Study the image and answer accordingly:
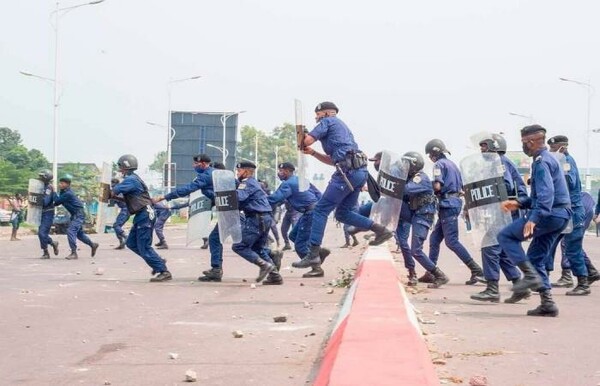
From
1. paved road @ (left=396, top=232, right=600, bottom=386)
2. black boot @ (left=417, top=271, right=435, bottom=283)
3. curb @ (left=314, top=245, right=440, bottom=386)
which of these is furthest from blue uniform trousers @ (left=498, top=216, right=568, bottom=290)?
black boot @ (left=417, top=271, right=435, bottom=283)

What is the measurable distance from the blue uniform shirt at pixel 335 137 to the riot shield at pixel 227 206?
169cm

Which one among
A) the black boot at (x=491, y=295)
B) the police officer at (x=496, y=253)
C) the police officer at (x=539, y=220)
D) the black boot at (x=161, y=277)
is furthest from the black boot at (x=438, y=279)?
the black boot at (x=161, y=277)

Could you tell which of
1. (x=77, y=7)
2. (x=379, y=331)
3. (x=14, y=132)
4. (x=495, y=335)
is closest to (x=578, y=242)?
(x=495, y=335)

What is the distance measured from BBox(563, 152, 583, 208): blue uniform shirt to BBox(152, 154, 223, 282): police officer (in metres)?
4.49

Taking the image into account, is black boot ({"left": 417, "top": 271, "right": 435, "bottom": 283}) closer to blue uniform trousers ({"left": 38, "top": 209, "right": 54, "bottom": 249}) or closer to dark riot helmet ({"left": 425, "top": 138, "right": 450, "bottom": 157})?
dark riot helmet ({"left": 425, "top": 138, "right": 450, "bottom": 157})

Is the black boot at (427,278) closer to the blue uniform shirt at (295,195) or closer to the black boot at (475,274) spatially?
the black boot at (475,274)

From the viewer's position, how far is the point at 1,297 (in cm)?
986

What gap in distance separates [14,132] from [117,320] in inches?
3353

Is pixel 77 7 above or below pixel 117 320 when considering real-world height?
above

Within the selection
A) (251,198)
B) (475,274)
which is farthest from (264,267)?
(475,274)

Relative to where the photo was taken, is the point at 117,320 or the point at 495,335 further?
the point at 117,320

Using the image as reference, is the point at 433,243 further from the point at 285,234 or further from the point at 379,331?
the point at 285,234

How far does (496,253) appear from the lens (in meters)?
9.71

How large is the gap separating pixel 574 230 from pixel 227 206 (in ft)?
14.0
